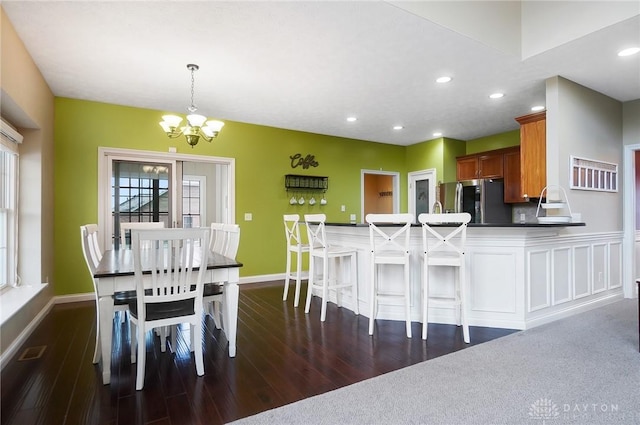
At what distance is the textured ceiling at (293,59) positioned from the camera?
254 centimetres

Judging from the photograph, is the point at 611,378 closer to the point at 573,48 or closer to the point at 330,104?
the point at 573,48

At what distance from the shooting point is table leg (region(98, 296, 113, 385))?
2137 mm

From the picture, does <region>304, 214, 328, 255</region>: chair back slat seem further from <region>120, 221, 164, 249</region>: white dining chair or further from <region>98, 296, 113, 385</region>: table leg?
<region>98, 296, 113, 385</region>: table leg

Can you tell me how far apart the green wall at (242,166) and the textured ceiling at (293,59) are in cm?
34

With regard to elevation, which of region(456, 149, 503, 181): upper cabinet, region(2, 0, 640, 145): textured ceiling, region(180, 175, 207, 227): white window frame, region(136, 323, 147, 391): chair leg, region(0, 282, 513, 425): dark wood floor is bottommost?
region(0, 282, 513, 425): dark wood floor

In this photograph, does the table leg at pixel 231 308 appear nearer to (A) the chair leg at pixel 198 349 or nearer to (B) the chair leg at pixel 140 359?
(A) the chair leg at pixel 198 349

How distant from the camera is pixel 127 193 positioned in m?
Result: 4.72

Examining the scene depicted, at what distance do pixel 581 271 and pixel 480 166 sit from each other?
2.76 metres

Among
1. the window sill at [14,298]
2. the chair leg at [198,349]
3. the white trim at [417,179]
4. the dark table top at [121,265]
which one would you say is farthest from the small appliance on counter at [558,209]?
the window sill at [14,298]

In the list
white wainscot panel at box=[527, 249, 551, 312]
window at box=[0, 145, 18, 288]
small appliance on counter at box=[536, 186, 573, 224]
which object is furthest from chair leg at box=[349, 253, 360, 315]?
window at box=[0, 145, 18, 288]

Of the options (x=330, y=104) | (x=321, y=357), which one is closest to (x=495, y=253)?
(x=321, y=357)

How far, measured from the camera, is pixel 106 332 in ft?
7.14

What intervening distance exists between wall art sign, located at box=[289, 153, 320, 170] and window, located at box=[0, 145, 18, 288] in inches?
145

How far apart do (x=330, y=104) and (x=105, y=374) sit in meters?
3.80
